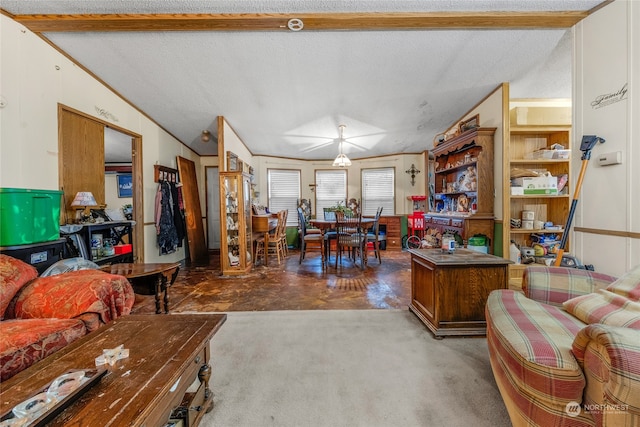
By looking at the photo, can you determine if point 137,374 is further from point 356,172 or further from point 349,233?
point 356,172

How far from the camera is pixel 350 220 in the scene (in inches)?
161

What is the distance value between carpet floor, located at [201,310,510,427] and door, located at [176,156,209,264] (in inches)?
131

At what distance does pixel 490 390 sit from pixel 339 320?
1207 mm

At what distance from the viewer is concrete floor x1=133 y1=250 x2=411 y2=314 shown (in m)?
2.74

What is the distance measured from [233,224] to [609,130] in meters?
4.43

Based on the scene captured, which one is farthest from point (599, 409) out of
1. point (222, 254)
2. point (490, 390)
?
point (222, 254)

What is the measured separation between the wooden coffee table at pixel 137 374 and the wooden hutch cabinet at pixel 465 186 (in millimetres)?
3271

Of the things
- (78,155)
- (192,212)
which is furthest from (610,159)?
(192,212)

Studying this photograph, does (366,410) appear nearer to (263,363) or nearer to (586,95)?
(263,363)

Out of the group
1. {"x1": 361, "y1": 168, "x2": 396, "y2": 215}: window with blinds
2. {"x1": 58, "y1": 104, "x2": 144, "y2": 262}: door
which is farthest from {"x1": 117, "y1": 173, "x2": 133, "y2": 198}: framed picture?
{"x1": 361, "y1": 168, "x2": 396, "y2": 215}: window with blinds

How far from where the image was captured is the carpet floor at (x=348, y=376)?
1.30m

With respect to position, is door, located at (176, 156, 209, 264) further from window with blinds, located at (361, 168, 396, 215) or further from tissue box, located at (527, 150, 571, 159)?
tissue box, located at (527, 150, 571, 159)

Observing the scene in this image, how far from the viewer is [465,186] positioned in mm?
3635

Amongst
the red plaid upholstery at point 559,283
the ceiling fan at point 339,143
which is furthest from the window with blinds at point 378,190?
the red plaid upholstery at point 559,283
